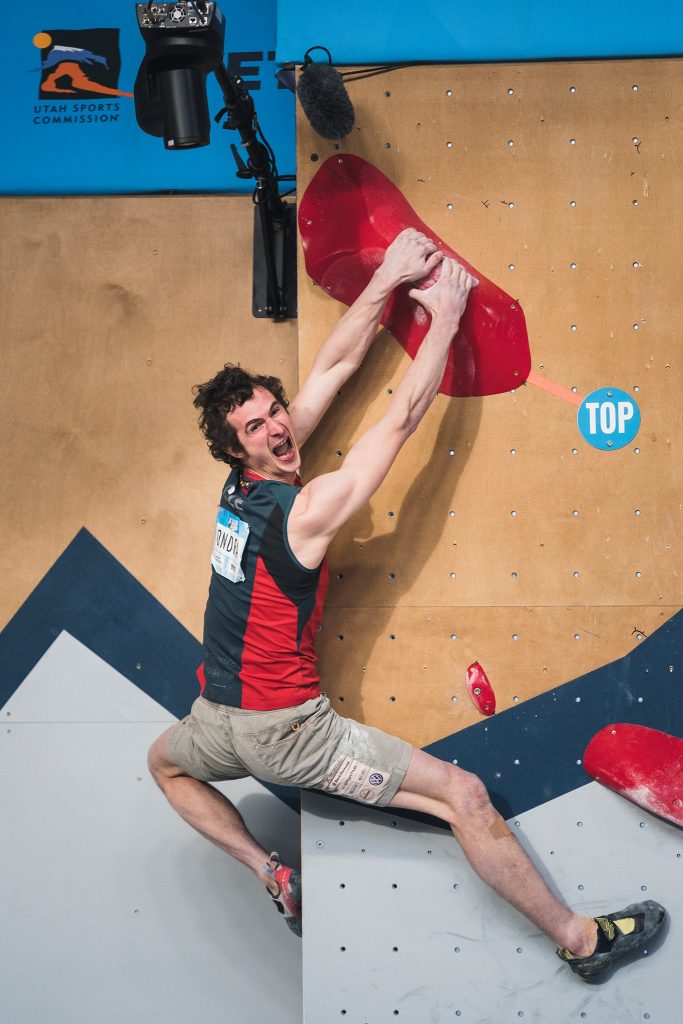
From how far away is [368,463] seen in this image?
2.27 metres

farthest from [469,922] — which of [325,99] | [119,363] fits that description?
[325,99]

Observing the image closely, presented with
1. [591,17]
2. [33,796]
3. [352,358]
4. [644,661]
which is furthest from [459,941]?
[591,17]

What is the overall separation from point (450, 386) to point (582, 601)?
0.66 metres

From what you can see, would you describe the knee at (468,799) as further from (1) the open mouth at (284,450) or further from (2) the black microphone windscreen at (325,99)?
(2) the black microphone windscreen at (325,99)

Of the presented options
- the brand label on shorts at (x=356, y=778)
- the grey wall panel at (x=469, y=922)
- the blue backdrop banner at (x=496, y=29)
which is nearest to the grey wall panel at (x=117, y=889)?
the grey wall panel at (x=469, y=922)

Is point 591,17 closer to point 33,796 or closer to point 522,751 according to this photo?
point 522,751

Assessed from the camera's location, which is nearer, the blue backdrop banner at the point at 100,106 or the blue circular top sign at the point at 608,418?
the blue circular top sign at the point at 608,418

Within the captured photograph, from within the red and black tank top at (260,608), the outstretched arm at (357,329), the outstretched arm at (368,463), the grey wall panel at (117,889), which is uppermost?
the outstretched arm at (357,329)

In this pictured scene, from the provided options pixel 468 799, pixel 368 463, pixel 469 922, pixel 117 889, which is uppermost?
pixel 368 463

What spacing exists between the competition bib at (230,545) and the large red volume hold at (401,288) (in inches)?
26.0

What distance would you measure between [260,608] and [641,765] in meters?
1.06

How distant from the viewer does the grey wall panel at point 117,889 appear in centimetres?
288

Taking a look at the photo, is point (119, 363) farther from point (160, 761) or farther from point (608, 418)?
point (608, 418)

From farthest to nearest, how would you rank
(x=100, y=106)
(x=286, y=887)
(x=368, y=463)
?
(x=100, y=106) < (x=286, y=887) < (x=368, y=463)
